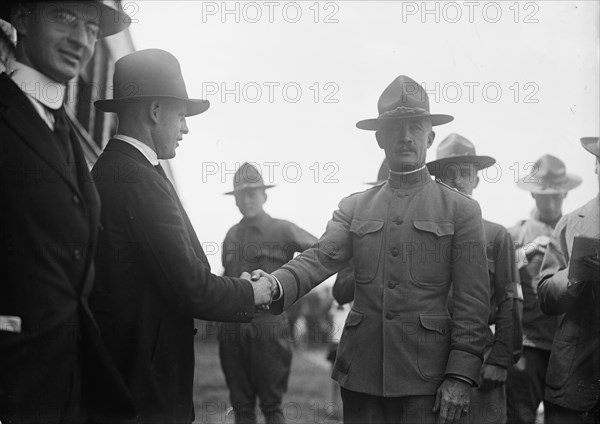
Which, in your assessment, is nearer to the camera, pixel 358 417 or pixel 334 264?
pixel 358 417

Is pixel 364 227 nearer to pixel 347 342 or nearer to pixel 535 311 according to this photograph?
pixel 347 342

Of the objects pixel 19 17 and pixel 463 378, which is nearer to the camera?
pixel 19 17

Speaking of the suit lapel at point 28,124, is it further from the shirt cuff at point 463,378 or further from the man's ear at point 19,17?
the shirt cuff at point 463,378

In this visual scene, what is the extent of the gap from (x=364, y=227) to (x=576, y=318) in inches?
66.3

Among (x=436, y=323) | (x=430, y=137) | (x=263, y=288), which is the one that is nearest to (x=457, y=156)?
(x=430, y=137)

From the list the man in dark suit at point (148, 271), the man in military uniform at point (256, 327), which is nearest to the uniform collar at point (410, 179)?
the man in military uniform at point (256, 327)

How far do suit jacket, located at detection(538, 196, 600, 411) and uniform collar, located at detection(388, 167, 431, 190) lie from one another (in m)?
1.26

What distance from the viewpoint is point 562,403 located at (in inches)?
174

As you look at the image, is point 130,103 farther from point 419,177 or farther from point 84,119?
point 419,177

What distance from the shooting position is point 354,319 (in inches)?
150

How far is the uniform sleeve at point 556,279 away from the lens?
174 inches

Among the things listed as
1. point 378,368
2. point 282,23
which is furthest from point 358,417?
point 282,23

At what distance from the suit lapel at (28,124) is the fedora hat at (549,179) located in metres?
3.23

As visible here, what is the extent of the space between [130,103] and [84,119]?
0.33m
